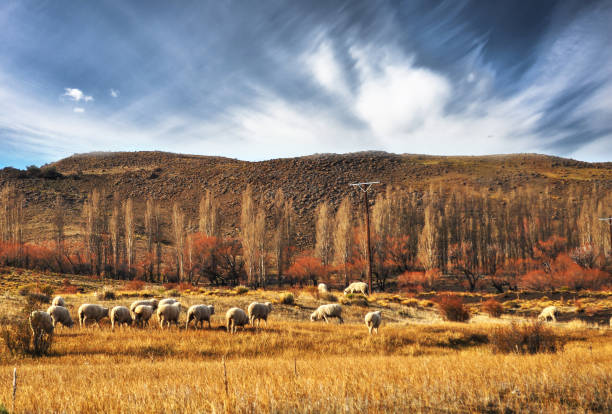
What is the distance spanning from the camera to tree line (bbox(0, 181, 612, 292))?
187 feet

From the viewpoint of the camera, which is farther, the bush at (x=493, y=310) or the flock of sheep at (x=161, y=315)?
the bush at (x=493, y=310)

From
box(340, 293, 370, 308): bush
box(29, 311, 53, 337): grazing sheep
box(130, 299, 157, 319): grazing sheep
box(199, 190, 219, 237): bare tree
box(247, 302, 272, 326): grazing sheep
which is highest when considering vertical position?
box(199, 190, 219, 237): bare tree

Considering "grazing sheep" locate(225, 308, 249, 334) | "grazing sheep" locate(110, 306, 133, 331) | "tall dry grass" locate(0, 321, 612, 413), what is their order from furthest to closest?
"grazing sheep" locate(110, 306, 133, 331), "grazing sheep" locate(225, 308, 249, 334), "tall dry grass" locate(0, 321, 612, 413)

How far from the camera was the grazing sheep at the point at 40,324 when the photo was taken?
11.0 metres

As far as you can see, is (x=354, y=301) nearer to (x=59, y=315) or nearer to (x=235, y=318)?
(x=235, y=318)

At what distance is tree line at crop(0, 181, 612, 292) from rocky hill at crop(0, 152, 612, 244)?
2336 cm

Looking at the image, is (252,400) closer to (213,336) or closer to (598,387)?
(598,387)

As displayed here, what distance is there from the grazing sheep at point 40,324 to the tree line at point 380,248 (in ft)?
Answer: 141

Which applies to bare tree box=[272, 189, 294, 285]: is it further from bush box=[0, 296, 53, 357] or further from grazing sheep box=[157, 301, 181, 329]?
bush box=[0, 296, 53, 357]

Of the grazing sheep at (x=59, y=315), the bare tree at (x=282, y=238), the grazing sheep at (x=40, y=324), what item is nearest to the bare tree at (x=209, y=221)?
the bare tree at (x=282, y=238)

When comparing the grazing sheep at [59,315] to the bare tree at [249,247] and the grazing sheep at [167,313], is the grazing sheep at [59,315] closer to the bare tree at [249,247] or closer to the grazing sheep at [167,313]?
the grazing sheep at [167,313]

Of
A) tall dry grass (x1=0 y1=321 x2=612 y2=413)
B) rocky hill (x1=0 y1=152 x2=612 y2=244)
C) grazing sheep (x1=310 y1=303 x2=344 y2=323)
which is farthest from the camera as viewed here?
rocky hill (x1=0 y1=152 x2=612 y2=244)

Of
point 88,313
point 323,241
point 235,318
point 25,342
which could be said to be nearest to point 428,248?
point 323,241

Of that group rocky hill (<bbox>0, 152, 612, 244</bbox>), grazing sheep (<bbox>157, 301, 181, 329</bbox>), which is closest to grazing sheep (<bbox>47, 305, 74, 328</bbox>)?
grazing sheep (<bbox>157, 301, 181, 329</bbox>)
